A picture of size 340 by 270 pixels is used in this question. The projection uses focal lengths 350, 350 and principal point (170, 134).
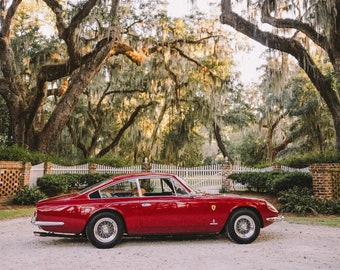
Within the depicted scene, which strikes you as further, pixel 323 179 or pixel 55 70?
pixel 55 70

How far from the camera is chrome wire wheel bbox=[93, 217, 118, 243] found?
5.66 meters

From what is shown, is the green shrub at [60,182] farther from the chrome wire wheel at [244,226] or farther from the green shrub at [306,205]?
the chrome wire wheel at [244,226]

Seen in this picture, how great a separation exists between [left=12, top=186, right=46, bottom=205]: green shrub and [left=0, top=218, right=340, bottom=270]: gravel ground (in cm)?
A: 529

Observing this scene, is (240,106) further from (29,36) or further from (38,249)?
(38,249)

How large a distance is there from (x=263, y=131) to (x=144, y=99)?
11.8 metres

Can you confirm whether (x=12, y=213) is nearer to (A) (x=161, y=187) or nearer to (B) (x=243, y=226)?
(A) (x=161, y=187)

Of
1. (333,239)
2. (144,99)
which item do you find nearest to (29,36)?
(144,99)

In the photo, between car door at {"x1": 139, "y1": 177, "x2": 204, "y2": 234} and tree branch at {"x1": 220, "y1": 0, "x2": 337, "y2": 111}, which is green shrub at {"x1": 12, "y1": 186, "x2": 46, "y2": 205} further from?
tree branch at {"x1": 220, "y1": 0, "x2": 337, "y2": 111}

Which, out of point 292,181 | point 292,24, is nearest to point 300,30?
point 292,24

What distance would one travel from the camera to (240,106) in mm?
25312

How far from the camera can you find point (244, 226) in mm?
6008

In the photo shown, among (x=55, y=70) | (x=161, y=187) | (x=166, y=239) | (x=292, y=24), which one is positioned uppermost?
(x=292, y=24)

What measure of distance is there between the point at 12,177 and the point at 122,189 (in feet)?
26.5

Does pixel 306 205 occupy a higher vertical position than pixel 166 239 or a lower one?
higher
